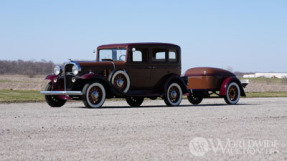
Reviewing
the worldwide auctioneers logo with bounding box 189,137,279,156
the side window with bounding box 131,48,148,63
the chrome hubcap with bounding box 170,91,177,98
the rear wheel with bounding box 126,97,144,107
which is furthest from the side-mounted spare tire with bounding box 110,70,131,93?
the worldwide auctioneers logo with bounding box 189,137,279,156

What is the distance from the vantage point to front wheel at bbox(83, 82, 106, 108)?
611 inches

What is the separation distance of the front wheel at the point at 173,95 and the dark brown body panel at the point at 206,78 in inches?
59.6

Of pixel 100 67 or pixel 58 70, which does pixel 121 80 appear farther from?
pixel 58 70

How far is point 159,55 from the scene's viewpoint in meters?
17.8

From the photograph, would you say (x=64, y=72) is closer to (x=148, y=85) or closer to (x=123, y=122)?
(x=148, y=85)

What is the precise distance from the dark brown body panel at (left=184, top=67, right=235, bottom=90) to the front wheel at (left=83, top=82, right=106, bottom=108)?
478 centimetres

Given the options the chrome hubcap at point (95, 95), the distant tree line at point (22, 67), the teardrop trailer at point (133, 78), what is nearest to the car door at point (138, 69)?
the teardrop trailer at point (133, 78)

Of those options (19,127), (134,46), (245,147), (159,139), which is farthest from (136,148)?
(134,46)

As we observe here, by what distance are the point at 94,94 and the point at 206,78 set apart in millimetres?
5244

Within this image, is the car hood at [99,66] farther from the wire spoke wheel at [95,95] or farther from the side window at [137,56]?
the wire spoke wheel at [95,95]

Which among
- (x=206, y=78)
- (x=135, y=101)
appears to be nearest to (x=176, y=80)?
(x=206, y=78)

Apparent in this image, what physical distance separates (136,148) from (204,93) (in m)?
12.5

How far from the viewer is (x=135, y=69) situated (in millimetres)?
17000

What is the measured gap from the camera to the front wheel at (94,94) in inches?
611
